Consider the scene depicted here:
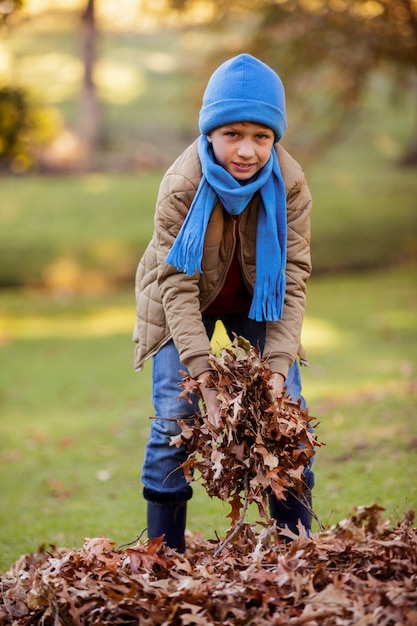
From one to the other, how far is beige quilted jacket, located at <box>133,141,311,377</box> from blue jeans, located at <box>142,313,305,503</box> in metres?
0.10

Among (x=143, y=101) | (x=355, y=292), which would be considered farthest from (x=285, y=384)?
(x=143, y=101)

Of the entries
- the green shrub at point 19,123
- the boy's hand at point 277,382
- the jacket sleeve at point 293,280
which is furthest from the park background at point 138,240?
the jacket sleeve at point 293,280

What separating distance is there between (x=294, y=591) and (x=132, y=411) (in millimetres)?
5821

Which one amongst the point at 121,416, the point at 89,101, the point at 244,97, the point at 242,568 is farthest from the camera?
the point at 89,101

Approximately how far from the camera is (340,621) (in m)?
2.66

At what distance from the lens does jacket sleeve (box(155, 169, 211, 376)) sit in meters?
3.46

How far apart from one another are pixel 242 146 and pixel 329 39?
12.5 meters

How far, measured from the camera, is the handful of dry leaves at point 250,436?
3.25 m

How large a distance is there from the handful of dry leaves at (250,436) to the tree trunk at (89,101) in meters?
18.1

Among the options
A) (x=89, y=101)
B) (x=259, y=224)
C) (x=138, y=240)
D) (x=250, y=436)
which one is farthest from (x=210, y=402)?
(x=89, y=101)

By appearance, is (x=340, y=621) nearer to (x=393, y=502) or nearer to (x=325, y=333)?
(x=393, y=502)

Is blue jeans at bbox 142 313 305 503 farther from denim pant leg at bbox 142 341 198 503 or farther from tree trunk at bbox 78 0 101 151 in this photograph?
tree trunk at bbox 78 0 101 151

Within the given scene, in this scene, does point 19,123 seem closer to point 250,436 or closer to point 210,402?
point 210,402

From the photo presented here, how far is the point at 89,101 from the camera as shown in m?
21.9
